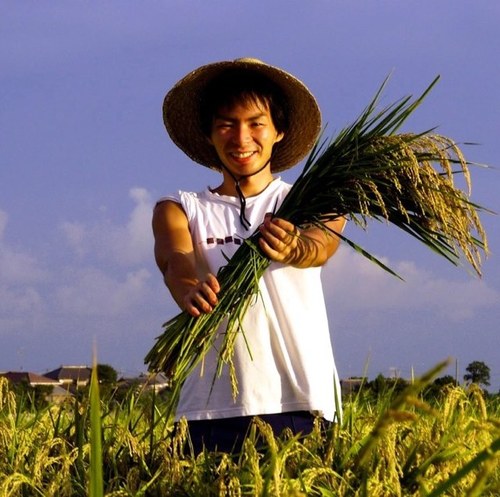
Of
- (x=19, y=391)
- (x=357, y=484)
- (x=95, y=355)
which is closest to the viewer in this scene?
(x=95, y=355)

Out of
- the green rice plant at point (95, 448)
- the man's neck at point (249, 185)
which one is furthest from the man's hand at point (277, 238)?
the green rice plant at point (95, 448)

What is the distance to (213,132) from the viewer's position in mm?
3463

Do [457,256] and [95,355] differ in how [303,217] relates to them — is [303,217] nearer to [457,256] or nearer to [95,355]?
[457,256]

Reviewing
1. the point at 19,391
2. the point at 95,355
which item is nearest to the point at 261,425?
the point at 95,355

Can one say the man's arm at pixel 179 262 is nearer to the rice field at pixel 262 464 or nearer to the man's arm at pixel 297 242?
the man's arm at pixel 297 242

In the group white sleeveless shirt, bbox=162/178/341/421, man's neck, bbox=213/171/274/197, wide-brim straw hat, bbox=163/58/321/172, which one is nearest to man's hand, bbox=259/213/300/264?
white sleeveless shirt, bbox=162/178/341/421

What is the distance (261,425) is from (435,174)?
1.20 m

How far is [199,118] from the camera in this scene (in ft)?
12.7

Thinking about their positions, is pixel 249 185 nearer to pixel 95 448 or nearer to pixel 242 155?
pixel 242 155

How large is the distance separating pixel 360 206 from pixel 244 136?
57 centimetres

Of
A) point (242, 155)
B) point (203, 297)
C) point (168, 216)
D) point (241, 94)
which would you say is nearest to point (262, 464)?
point (203, 297)

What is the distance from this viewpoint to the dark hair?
11.2ft

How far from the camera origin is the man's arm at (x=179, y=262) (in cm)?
300

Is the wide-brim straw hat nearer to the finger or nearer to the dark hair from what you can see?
the dark hair
